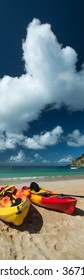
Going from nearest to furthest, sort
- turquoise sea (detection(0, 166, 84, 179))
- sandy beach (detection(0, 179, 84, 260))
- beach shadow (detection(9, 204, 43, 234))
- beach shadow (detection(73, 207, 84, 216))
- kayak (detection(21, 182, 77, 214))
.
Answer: sandy beach (detection(0, 179, 84, 260)) < beach shadow (detection(9, 204, 43, 234)) < kayak (detection(21, 182, 77, 214)) < beach shadow (detection(73, 207, 84, 216)) < turquoise sea (detection(0, 166, 84, 179))

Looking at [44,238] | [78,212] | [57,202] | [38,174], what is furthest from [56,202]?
[38,174]

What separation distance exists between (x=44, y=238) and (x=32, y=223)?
964mm

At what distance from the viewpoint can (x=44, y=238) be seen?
6.75m

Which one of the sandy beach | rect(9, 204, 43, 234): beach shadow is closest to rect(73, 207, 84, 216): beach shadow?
the sandy beach

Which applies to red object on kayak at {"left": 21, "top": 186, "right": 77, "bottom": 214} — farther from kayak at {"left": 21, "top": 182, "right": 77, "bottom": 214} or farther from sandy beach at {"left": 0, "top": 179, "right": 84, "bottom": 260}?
sandy beach at {"left": 0, "top": 179, "right": 84, "bottom": 260}

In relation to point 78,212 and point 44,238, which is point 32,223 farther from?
point 78,212

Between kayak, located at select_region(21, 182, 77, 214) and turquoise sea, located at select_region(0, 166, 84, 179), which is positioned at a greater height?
turquoise sea, located at select_region(0, 166, 84, 179)

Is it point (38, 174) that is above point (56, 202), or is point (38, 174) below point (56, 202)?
above

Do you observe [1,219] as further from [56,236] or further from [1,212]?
[56,236]

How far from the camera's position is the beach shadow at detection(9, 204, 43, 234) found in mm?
7164
